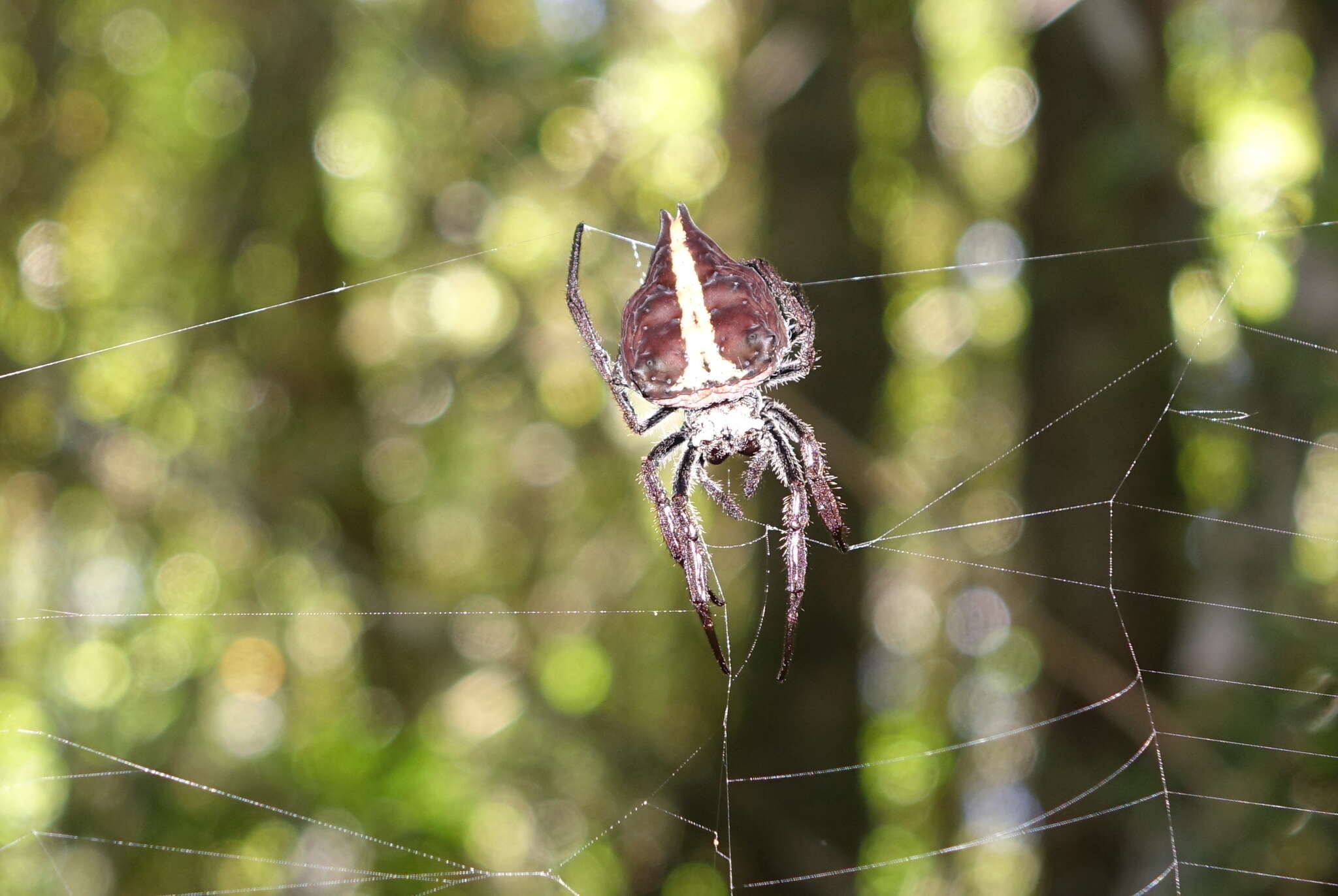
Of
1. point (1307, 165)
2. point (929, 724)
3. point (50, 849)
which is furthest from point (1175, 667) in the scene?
point (50, 849)

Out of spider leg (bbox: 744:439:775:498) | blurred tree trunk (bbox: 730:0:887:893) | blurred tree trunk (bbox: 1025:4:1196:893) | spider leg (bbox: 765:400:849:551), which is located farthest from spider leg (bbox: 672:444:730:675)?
blurred tree trunk (bbox: 1025:4:1196:893)

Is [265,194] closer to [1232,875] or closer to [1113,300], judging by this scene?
[1113,300]

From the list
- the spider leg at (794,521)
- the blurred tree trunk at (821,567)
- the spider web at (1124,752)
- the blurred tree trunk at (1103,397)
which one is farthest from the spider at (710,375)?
the blurred tree trunk at (1103,397)

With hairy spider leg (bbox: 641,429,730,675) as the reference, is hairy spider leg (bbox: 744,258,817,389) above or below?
above

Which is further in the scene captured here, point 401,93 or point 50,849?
point 401,93

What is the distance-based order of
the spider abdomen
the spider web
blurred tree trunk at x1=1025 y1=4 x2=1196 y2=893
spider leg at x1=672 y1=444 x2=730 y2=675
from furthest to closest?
blurred tree trunk at x1=1025 y1=4 x2=1196 y2=893, the spider web, spider leg at x1=672 y1=444 x2=730 y2=675, the spider abdomen

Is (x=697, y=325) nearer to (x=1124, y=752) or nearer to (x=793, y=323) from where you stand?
(x=793, y=323)

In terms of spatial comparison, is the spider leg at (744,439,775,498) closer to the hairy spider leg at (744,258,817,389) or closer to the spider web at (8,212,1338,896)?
the hairy spider leg at (744,258,817,389)
